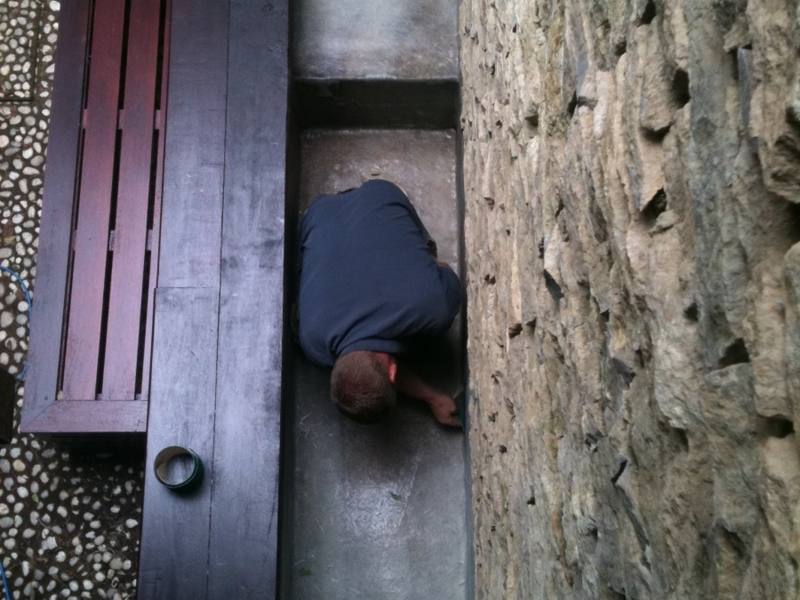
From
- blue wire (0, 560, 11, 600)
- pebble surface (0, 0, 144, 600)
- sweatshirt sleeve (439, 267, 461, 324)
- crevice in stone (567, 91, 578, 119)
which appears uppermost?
sweatshirt sleeve (439, 267, 461, 324)

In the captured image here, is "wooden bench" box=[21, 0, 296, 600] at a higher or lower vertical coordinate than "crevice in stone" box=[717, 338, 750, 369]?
higher

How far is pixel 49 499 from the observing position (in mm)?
3051

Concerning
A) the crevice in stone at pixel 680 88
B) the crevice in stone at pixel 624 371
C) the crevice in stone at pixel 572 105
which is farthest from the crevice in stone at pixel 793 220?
the crevice in stone at pixel 572 105

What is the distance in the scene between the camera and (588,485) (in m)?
1.12

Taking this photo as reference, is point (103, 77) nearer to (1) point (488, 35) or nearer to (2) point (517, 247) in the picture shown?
(1) point (488, 35)

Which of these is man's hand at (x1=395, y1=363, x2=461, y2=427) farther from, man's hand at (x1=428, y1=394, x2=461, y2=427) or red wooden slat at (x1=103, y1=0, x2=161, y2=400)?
red wooden slat at (x1=103, y1=0, x2=161, y2=400)

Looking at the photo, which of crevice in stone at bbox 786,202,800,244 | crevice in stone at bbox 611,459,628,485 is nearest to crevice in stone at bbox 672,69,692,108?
crevice in stone at bbox 786,202,800,244

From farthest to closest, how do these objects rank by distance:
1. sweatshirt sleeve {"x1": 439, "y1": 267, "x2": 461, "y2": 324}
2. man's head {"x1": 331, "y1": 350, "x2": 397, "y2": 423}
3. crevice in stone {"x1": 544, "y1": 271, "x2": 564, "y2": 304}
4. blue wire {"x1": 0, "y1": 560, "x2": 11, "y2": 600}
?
blue wire {"x1": 0, "y1": 560, "x2": 11, "y2": 600}, sweatshirt sleeve {"x1": 439, "y1": 267, "x2": 461, "y2": 324}, man's head {"x1": 331, "y1": 350, "x2": 397, "y2": 423}, crevice in stone {"x1": 544, "y1": 271, "x2": 564, "y2": 304}

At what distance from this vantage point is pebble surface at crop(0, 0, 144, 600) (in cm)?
297

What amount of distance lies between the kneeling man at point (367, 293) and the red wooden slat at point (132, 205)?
26.3 inches

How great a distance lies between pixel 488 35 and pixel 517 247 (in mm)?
867

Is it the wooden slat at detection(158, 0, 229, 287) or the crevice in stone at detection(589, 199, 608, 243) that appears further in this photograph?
the wooden slat at detection(158, 0, 229, 287)

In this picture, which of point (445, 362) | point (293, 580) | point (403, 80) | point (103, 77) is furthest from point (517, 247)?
point (103, 77)

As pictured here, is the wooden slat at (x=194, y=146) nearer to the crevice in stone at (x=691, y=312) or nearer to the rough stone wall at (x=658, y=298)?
the rough stone wall at (x=658, y=298)
